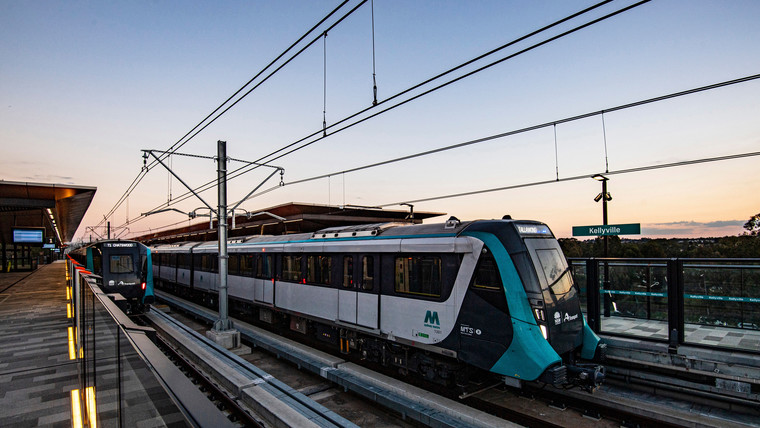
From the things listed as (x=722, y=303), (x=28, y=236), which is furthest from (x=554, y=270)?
(x=28, y=236)

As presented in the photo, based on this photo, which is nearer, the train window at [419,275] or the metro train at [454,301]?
the metro train at [454,301]

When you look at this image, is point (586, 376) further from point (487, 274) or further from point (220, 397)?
point (220, 397)

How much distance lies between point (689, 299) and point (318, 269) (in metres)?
8.74

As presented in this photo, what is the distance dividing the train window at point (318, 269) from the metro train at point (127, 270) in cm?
963

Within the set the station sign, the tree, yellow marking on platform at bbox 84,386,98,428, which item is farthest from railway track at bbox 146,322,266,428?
the tree

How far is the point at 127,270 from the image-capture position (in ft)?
59.7

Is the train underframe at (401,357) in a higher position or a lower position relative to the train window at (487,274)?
lower

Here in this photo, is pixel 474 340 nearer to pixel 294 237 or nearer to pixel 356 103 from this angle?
pixel 356 103

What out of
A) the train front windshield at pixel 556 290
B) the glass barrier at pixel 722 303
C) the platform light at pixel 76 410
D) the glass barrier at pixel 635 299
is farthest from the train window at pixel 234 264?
the glass barrier at pixel 722 303

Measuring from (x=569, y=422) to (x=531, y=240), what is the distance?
317 centimetres

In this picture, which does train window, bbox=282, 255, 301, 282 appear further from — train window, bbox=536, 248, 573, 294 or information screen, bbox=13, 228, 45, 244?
information screen, bbox=13, 228, 45, 244

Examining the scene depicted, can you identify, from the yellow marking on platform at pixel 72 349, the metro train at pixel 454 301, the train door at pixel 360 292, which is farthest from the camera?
the train door at pixel 360 292

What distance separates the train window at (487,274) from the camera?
7617mm

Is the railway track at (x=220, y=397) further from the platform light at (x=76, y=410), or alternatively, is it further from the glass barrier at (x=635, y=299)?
the glass barrier at (x=635, y=299)
